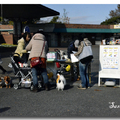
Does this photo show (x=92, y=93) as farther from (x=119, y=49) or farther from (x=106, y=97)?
(x=119, y=49)

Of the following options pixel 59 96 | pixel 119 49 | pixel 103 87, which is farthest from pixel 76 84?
pixel 119 49

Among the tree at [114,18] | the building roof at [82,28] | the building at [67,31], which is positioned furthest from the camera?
the tree at [114,18]

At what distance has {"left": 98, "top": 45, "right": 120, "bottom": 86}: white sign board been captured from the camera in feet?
21.1

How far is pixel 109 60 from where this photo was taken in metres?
6.50

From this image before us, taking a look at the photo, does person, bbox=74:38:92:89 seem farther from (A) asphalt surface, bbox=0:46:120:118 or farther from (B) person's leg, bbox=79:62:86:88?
(A) asphalt surface, bbox=0:46:120:118

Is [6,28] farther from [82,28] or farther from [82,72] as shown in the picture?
[82,72]

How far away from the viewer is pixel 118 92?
19.3ft

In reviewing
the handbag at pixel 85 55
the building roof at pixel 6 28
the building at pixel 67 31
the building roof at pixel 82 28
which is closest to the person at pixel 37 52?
the handbag at pixel 85 55

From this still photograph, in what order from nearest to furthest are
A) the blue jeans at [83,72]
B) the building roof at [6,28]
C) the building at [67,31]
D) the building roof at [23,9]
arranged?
the blue jeans at [83,72]
the building roof at [23,9]
the building at [67,31]
the building roof at [6,28]

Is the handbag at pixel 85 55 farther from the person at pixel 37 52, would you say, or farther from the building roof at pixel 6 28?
the building roof at pixel 6 28

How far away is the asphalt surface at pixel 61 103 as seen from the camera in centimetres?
409

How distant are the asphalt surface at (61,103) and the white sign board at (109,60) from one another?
0.57 metres

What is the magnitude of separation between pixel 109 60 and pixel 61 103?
8.82 feet

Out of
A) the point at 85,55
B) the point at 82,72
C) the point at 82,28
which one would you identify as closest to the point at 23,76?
the point at 82,72
